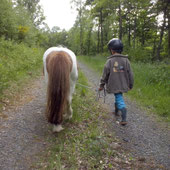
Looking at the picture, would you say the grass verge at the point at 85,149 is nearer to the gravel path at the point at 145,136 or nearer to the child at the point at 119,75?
the gravel path at the point at 145,136

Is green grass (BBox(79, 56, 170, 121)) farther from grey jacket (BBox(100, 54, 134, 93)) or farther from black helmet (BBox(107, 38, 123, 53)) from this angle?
black helmet (BBox(107, 38, 123, 53))

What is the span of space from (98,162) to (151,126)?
1809 millimetres

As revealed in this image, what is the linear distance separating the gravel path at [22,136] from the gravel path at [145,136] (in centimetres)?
142

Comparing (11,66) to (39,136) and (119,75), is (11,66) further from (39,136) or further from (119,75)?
(119,75)

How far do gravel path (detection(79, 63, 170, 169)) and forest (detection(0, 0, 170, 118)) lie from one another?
751 millimetres

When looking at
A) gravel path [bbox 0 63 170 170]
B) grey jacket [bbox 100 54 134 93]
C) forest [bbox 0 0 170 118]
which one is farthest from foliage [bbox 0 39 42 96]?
grey jacket [bbox 100 54 134 93]

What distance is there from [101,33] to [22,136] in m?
20.5

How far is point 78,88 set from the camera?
19.7ft

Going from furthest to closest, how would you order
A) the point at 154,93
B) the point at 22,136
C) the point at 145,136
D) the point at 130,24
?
the point at 130,24
the point at 154,93
the point at 145,136
the point at 22,136

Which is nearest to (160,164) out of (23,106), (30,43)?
(23,106)

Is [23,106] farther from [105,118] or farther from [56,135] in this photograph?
[105,118]

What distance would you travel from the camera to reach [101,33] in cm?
2145

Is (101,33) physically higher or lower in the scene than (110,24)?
lower

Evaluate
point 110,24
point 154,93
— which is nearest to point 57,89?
point 154,93
